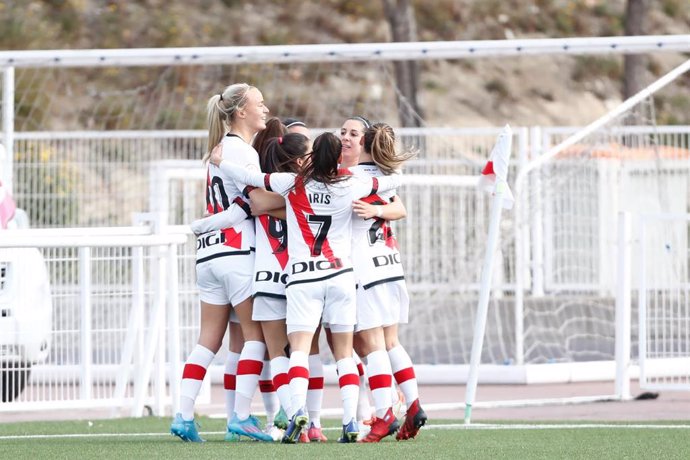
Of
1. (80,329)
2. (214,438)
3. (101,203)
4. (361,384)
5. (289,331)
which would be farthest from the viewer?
(101,203)

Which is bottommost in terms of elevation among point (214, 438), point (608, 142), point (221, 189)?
point (214, 438)

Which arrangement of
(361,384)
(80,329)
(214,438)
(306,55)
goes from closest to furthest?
(214,438) < (361,384) < (80,329) < (306,55)

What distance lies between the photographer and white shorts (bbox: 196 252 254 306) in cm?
812

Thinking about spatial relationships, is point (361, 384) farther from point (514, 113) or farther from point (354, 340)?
point (514, 113)

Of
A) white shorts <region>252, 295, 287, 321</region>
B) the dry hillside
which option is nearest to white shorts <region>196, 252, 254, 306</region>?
white shorts <region>252, 295, 287, 321</region>

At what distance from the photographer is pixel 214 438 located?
28.5ft

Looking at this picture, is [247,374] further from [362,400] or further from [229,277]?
[362,400]

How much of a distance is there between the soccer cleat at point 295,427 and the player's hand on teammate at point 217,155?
1.45m

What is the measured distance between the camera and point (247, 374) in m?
8.16

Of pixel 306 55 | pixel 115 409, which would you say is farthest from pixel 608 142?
pixel 115 409

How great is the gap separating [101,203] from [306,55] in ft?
25.2

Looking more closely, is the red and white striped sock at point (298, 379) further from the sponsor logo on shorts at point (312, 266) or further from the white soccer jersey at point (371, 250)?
the white soccer jersey at point (371, 250)

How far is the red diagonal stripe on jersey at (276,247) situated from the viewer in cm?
808

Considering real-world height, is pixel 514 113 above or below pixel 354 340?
above
